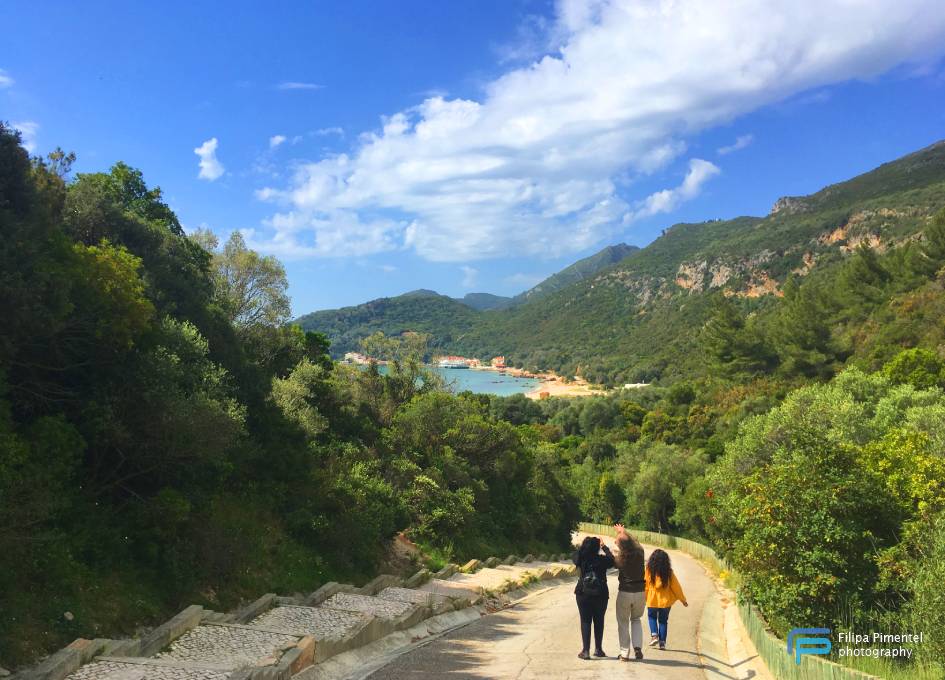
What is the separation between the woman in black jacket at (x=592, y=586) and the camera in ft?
25.9

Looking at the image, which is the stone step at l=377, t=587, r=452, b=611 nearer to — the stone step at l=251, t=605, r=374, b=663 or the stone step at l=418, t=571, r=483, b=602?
the stone step at l=418, t=571, r=483, b=602

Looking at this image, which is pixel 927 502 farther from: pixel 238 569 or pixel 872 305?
pixel 872 305

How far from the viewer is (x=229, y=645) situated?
761 cm

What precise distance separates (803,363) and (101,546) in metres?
58.1

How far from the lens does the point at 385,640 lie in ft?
29.4

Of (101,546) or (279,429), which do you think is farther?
(279,429)

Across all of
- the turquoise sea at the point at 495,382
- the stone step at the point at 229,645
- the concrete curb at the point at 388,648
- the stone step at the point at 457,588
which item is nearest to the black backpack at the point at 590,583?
the concrete curb at the point at 388,648

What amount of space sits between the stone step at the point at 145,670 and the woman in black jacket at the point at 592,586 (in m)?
3.93

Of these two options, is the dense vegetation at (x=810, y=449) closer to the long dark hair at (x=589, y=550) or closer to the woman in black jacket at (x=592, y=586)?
the woman in black jacket at (x=592, y=586)

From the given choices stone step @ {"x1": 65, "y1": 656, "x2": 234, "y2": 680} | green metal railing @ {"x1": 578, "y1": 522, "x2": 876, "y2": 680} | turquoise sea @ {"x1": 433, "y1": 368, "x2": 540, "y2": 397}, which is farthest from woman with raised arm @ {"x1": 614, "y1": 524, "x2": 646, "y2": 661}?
turquoise sea @ {"x1": 433, "y1": 368, "x2": 540, "y2": 397}

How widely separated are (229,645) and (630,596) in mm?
4624

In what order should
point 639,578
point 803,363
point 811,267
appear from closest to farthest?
point 639,578, point 803,363, point 811,267

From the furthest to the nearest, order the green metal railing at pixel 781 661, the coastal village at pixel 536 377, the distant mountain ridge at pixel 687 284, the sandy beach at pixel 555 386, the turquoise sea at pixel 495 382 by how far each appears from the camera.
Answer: the turquoise sea at pixel 495 382
the coastal village at pixel 536 377
the sandy beach at pixel 555 386
the distant mountain ridge at pixel 687 284
the green metal railing at pixel 781 661

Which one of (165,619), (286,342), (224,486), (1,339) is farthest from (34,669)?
(286,342)
